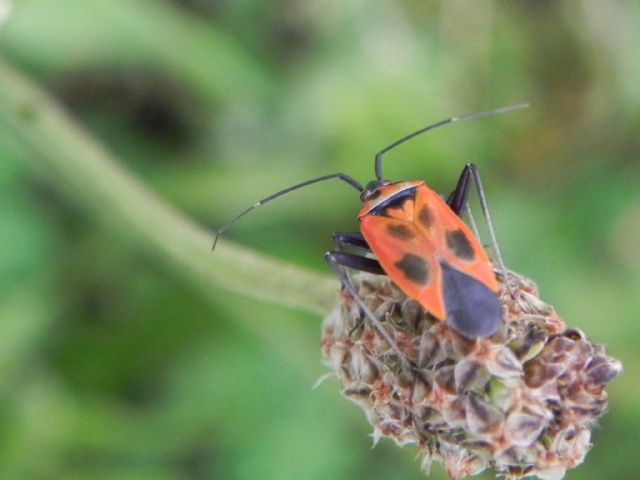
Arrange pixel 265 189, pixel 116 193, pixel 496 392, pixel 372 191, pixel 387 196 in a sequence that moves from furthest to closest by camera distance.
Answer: pixel 265 189 → pixel 116 193 → pixel 372 191 → pixel 387 196 → pixel 496 392

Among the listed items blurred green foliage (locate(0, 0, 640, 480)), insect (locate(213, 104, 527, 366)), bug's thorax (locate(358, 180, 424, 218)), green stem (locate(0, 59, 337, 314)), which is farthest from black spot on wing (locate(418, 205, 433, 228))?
blurred green foliage (locate(0, 0, 640, 480))

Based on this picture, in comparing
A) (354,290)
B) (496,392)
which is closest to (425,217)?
(354,290)

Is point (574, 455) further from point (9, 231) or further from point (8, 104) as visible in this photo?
point (9, 231)

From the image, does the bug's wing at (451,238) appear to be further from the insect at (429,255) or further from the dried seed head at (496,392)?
the dried seed head at (496,392)

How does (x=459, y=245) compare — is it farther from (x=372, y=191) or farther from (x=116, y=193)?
(x=116, y=193)

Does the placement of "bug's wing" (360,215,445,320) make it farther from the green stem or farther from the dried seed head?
the green stem

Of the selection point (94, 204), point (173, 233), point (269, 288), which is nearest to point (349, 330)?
point (269, 288)
